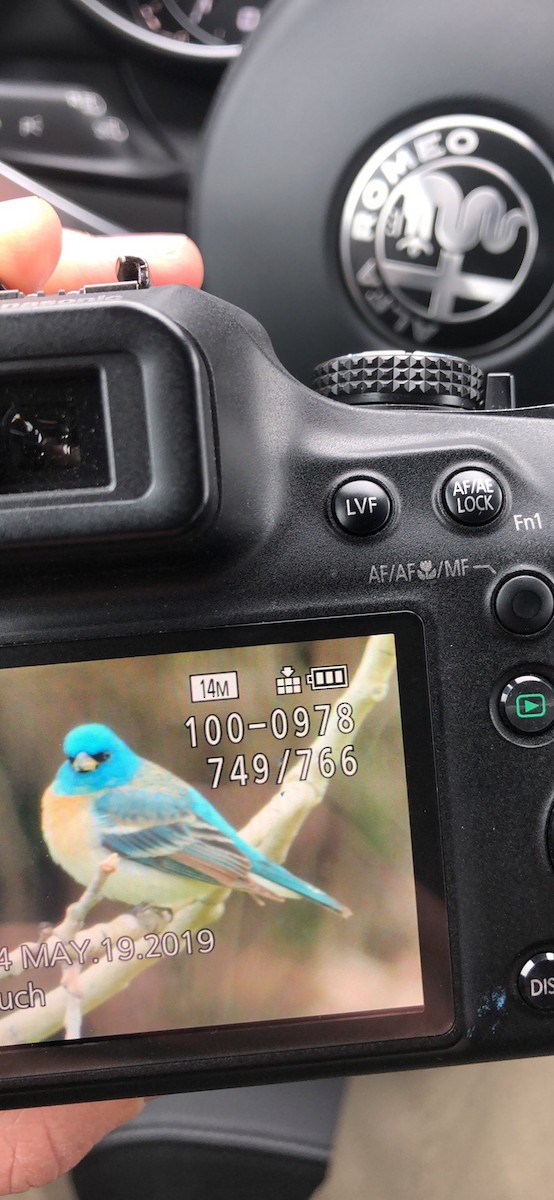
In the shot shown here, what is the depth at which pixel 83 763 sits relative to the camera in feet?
1.25

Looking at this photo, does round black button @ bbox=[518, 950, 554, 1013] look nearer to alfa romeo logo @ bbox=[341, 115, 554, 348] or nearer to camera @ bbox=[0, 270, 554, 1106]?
camera @ bbox=[0, 270, 554, 1106]

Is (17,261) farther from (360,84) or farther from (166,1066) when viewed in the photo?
(166,1066)

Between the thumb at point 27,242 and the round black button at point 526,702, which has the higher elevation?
the thumb at point 27,242

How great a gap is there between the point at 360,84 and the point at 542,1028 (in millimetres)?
417

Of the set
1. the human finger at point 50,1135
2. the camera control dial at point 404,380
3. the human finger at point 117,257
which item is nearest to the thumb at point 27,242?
the human finger at point 117,257

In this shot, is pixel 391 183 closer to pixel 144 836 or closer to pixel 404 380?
pixel 404 380

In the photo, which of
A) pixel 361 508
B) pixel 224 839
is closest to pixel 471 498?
pixel 361 508

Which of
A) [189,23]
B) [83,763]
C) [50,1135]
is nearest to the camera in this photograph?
[83,763]

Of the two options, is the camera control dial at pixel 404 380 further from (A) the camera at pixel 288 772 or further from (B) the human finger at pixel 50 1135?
(B) the human finger at pixel 50 1135

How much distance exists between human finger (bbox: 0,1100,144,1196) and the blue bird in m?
0.16

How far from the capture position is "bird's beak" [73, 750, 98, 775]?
0.38m

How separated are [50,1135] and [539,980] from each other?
24cm

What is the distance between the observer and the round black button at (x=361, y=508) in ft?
1.26

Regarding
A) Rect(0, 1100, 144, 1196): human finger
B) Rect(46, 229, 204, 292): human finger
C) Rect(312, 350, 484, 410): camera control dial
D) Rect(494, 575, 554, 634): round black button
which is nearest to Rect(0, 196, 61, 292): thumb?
Rect(46, 229, 204, 292): human finger
